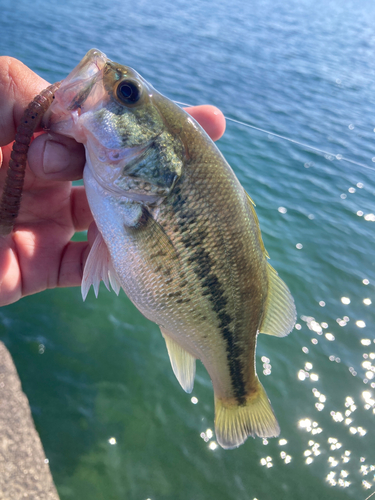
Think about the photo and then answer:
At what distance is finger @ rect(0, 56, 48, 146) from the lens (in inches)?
76.4

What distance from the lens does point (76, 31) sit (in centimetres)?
1577

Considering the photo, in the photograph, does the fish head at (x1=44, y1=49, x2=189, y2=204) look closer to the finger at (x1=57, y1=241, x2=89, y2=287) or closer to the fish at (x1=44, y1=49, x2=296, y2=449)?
the fish at (x1=44, y1=49, x2=296, y2=449)

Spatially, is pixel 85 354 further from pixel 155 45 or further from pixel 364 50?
pixel 364 50

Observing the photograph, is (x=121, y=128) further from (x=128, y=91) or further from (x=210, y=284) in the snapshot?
(x=210, y=284)

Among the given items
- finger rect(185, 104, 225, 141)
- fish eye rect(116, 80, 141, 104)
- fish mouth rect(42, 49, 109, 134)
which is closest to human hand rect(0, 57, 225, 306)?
finger rect(185, 104, 225, 141)

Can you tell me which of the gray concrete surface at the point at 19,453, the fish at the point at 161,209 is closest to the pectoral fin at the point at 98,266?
the fish at the point at 161,209

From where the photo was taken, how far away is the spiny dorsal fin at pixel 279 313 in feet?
7.84

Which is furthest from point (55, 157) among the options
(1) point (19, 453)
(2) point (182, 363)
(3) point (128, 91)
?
(1) point (19, 453)

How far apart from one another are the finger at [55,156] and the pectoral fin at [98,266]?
424 mm

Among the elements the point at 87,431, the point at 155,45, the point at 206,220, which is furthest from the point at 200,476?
the point at 155,45

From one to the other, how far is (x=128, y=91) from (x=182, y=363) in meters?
1.73

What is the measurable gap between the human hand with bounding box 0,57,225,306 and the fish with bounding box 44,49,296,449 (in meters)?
0.22

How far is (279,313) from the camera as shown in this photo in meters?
2.41

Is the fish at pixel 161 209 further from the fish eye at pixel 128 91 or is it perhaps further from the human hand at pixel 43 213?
the human hand at pixel 43 213
